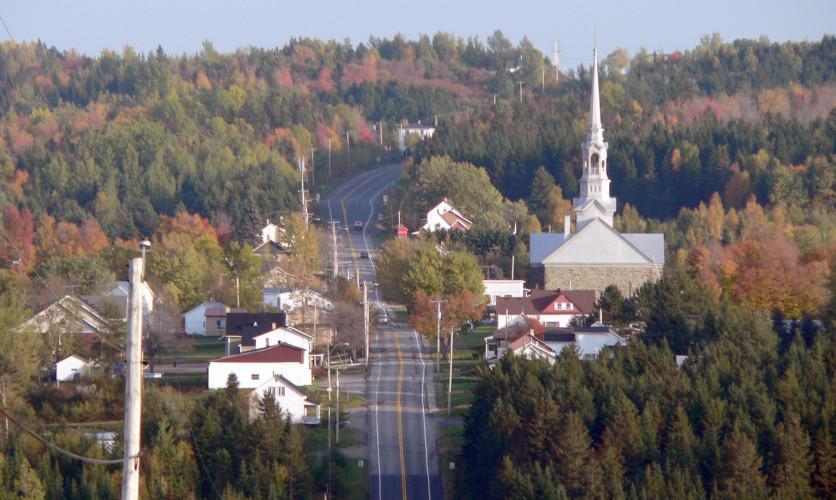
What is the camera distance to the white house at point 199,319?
159 ft

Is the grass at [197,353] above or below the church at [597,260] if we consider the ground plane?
below

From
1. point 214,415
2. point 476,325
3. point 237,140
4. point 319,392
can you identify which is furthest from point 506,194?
point 214,415

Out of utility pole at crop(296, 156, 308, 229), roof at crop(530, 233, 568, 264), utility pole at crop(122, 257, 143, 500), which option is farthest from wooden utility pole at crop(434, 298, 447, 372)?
Result: utility pole at crop(122, 257, 143, 500)

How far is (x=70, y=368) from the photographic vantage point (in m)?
40.5

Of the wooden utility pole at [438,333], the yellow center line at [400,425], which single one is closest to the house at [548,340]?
the wooden utility pole at [438,333]

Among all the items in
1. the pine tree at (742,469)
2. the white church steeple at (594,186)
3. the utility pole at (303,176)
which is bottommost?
the pine tree at (742,469)

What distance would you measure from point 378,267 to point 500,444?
73.5 feet

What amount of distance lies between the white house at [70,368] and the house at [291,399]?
513cm

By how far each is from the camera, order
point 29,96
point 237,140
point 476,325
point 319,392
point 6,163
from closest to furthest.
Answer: point 319,392
point 476,325
point 6,163
point 237,140
point 29,96

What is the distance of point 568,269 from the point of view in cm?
5231

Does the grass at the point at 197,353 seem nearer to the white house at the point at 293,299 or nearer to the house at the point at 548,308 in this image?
the white house at the point at 293,299

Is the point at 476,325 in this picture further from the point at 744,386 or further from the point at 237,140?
the point at 237,140

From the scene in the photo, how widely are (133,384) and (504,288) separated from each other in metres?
38.1

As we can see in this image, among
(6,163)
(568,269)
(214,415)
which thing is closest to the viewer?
(214,415)
